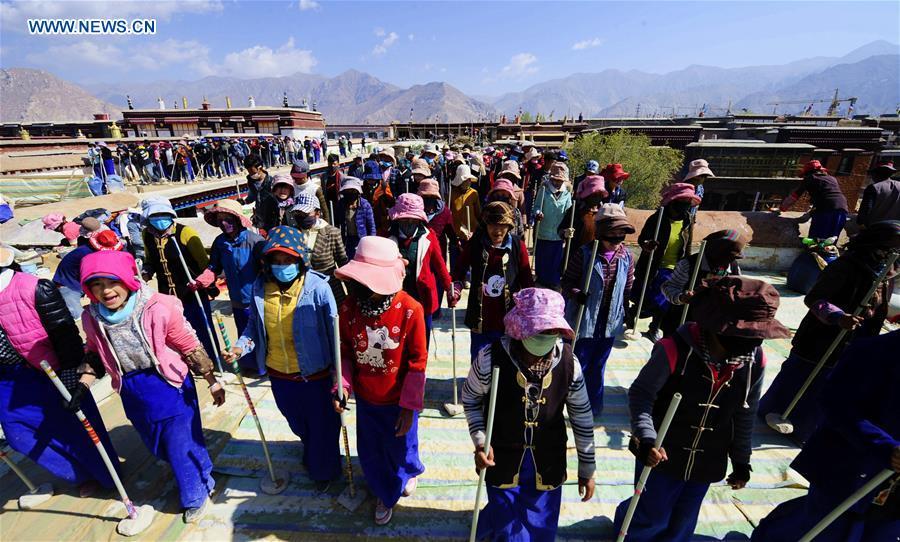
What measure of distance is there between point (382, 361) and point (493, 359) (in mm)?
915

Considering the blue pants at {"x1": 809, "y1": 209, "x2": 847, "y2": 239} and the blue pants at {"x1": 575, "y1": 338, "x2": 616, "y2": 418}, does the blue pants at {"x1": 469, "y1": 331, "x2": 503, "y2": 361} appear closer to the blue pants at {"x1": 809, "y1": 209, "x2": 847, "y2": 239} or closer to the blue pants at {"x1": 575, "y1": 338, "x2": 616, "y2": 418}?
the blue pants at {"x1": 575, "y1": 338, "x2": 616, "y2": 418}

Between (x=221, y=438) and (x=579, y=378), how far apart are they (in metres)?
3.69

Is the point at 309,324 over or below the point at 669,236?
below

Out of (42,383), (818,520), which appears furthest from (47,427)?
(818,520)

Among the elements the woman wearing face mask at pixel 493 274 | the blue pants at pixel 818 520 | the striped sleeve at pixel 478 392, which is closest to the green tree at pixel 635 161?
the woman wearing face mask at pixel 493 274

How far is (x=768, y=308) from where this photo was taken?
6.69 ft

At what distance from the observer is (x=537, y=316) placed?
212 cm

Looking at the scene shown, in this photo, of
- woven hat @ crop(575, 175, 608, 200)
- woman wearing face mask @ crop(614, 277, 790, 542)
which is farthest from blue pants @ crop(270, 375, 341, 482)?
woven hat @ crop(575, 175, 608, 200)

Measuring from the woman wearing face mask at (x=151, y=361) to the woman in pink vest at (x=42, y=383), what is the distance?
0.83 ft

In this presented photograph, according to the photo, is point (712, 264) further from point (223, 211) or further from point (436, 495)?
point (223, 211)

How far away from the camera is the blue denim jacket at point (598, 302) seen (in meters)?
3.80

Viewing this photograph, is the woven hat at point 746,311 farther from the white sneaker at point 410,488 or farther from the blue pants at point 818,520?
the white sneaker at point 410,488

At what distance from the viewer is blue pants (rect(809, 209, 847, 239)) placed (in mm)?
6473

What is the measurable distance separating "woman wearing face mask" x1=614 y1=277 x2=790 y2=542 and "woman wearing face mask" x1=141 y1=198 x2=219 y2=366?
468 centimetres
